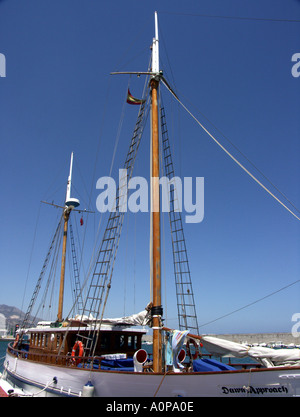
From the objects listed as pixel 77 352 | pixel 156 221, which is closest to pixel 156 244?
pixel 156 221

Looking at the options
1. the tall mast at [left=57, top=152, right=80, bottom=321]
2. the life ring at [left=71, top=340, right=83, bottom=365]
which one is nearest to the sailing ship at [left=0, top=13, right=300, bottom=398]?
the life ring at [left=71, top=340, right=83, bottom=365]

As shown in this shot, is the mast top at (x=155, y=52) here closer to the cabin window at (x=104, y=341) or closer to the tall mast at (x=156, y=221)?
the tall mast at (x=156, y=221)

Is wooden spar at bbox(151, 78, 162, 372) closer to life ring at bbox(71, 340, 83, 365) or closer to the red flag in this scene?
the red flag

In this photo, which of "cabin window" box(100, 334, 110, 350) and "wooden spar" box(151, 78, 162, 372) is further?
"cabin window" box(100, 334, 110, 350)

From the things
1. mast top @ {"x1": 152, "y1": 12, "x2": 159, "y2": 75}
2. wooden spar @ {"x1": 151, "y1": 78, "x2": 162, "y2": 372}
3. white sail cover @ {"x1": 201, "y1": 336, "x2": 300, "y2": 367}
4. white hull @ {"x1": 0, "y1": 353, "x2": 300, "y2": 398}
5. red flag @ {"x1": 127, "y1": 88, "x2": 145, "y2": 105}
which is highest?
mast top @ {"x1": 152, "y1": 12, "x2": 159, "y2": 75}

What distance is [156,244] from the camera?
10.5m

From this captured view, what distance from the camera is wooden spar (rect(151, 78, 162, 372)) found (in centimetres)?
929

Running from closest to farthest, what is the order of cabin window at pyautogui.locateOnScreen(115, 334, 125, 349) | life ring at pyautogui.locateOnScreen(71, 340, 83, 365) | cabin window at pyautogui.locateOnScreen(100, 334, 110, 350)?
life ring at pyautogui.locateOnScreen(71, 340, 83, 365)
cabin window at pyautogui.locateOnScreen(100, 334, 110, 350)
cabin window at pyautogui.locateOnScreen(115, 334, 125, 349)

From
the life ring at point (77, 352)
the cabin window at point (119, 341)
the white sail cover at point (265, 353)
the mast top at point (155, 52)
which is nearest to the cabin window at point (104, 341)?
the cabin window at point (119, 341)

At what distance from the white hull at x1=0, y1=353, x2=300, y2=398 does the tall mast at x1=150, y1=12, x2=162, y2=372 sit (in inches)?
41.1

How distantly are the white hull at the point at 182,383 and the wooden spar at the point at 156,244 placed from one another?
1043 millimetres

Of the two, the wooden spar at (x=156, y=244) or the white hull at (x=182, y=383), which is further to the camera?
the wooden spar at (x=156, y=244)

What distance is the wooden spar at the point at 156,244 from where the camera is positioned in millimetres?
9289

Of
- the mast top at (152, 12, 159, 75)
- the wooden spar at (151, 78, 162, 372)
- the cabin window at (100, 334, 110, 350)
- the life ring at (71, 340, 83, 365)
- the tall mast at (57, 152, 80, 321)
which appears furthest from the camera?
the tall mast at (57, 152, 80, 321)
